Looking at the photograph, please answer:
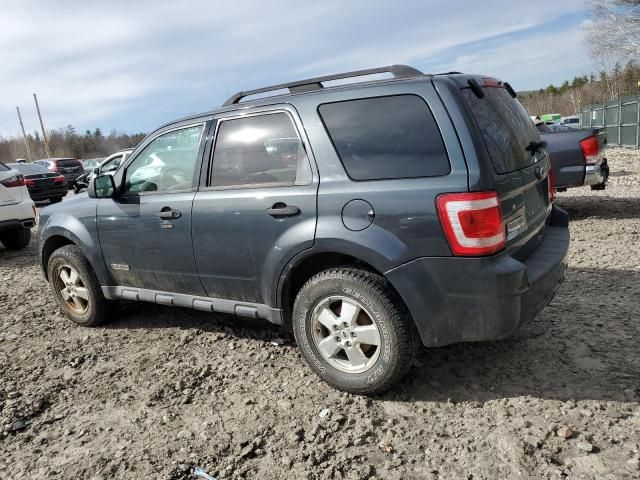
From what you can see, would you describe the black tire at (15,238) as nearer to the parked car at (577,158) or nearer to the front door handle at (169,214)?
the front door handle at (169,214)

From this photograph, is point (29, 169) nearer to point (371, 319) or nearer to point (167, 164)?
point (167, 164)

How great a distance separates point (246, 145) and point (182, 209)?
0.68m

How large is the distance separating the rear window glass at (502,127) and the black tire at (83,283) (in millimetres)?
3417

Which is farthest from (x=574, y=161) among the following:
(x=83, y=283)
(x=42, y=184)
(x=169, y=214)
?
(x=42, y=184)

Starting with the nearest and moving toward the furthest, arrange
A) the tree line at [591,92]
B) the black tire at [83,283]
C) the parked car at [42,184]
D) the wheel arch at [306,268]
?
the wheel arch at [306,268] < the black tire at [83,283] < the parked car at [42,184] < the tree line at [591,92]

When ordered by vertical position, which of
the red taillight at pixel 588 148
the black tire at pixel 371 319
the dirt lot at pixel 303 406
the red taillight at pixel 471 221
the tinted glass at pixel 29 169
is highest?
the tinted glass at pixel 29 169

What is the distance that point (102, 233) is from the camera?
4141 millimetres

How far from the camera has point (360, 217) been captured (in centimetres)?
282

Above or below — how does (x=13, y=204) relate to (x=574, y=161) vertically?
above

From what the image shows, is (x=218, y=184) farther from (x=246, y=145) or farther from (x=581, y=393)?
(x=581, y=393)

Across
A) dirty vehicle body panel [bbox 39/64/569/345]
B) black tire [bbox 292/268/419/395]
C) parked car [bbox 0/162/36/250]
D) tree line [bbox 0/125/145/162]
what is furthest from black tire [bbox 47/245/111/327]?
tree line [bbox 0/125/145/162]

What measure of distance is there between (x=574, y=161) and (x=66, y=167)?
21.7 metres

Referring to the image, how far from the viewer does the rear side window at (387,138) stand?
270 cm

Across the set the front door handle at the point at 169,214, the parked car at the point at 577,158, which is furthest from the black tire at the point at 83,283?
the parked car at the point at 577,158
